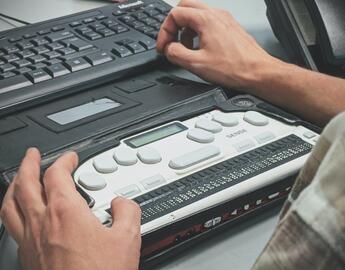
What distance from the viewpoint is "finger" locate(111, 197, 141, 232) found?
0.50 m

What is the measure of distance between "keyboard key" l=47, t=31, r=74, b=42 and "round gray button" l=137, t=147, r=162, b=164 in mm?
283

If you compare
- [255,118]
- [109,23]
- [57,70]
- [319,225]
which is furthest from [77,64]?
[319,225]

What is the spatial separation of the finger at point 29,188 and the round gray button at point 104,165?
0.18ft

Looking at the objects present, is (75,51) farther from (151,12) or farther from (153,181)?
(153,181)

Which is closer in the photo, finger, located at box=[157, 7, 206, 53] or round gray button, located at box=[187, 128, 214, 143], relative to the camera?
round gray button, located at box=[187, 128, 214, 143]

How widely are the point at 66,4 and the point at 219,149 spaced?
1.81 feet

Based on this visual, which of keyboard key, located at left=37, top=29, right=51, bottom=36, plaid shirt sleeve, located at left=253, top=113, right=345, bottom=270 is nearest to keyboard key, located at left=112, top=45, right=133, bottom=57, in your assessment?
keyboard key, located at left=37, top=29, right=51, bottom=36

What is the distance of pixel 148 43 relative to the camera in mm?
830

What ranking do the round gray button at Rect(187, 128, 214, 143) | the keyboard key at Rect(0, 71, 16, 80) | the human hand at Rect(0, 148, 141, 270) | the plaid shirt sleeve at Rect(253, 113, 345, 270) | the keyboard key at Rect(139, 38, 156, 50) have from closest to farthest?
the plaid shirt sleeve at Rect(253, 113, 345, 270) → the human hand at Rect(0, 148, 141, 270) → the round gray button at Rect(187, 128, 214, 143) → the keyboard key at Rect(0, 71, 16, 80) → the keyboard key at Rect(139, 38, 156, 50)

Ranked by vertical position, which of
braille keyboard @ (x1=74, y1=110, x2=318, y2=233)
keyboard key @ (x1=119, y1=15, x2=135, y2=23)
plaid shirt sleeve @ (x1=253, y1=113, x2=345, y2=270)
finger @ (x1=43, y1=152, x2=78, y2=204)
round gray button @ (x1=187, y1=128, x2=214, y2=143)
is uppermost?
plaid shirt sleeve @ (x1=253, y1=113, x2=345, y2=270)

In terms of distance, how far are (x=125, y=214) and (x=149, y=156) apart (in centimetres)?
10

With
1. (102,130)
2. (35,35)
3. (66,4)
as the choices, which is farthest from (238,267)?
(66,4)

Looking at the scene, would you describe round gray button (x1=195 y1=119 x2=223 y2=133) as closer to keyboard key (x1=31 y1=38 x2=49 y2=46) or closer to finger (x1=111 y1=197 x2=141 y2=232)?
finger (x1=111 y1=197 x2=141 y2=232)

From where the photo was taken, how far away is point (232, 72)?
30.5 inches
